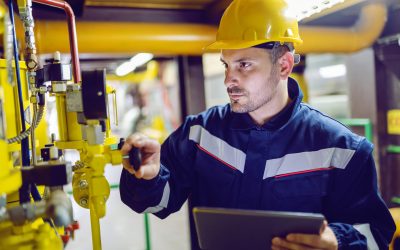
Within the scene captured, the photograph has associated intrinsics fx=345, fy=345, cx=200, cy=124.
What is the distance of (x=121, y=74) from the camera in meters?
6.60

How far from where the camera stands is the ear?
1.49 m

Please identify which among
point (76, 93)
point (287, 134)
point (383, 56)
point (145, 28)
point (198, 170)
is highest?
point (145, 28)

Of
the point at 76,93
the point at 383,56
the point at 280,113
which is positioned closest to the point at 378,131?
the point at 383,56

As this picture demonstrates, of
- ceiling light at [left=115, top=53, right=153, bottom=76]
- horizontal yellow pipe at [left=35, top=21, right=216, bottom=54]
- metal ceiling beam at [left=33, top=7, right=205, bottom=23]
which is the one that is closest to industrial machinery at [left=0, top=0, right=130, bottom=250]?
horizontal yellow pipe at [left=35, top=21, right=216, bottom=54]

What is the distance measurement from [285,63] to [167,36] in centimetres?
124

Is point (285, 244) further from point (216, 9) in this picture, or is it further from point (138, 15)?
point (138, 15)

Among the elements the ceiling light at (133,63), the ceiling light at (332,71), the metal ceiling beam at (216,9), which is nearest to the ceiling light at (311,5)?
the metal ceiling beam at (216,9)

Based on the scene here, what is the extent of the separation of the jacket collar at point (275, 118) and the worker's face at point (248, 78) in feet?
0.24

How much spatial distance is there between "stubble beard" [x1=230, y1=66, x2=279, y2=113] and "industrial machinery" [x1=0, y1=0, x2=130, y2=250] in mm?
522

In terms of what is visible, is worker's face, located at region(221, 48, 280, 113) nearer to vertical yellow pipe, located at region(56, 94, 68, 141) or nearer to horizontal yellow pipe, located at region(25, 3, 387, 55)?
vertical yellow pipe, located at region(56, 94, 68, 141)

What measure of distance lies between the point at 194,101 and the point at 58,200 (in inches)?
91.2

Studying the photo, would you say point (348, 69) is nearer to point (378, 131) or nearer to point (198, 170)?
point (378, 131)

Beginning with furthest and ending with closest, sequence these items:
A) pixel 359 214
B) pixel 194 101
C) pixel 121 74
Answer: pixel 121 74 < pixel 194 101 < pixel 359 214

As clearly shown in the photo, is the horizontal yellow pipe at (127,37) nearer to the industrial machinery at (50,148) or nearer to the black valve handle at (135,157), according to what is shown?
the industrial machinery at (50,148)
